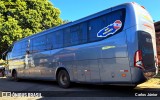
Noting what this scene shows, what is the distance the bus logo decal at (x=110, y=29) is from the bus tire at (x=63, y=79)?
3.16m

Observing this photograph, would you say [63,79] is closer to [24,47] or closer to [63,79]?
[63,79]

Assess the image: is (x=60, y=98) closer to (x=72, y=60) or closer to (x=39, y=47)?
(x=72, y=60)

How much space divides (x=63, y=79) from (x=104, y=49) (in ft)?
12.0

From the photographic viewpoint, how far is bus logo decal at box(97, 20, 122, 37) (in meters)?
10.6

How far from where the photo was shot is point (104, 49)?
11.0 m

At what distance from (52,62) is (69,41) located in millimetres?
1870

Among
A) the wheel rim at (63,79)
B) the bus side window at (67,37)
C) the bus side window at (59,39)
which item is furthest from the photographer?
the bus side window at (59,39)

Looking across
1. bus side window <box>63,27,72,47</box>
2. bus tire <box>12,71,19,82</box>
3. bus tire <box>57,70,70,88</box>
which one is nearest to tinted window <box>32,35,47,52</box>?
bus side window <box>63,27,72,47</box>

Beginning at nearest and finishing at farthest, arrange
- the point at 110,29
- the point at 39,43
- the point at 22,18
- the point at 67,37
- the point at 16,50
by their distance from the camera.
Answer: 1. the point at 110,29
2. the point at 67,37
3. the point at 39,43
4. the point at 16,50
5. the point at 22,18

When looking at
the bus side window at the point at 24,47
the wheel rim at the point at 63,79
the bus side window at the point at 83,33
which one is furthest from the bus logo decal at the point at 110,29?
the bus side window at the point at 24,47

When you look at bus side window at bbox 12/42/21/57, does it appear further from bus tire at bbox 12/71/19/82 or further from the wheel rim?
the wheel rim

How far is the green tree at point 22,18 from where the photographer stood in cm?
2917

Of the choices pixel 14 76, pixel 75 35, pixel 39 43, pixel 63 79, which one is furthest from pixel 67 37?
pixel 14 76

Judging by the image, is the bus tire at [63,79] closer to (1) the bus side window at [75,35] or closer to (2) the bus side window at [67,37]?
(2) the bus side window at [67,37]
